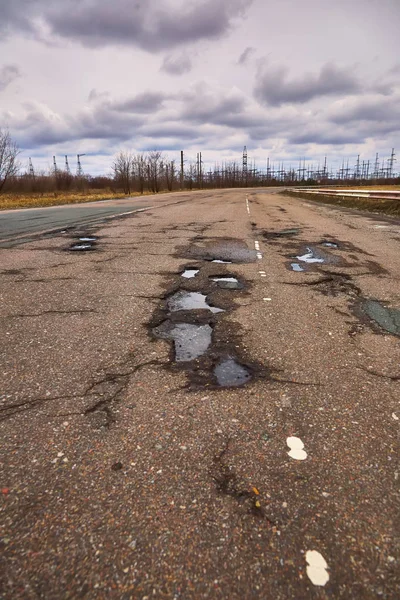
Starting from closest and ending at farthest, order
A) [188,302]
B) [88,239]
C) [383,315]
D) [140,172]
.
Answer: [383,315] < [188,302] < [88,239] < [140,172]

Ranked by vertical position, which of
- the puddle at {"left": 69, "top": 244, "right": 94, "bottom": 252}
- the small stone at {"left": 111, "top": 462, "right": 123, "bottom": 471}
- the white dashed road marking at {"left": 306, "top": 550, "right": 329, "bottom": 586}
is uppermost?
the puddle at {"left": 69, "top": 244, "right": 94, "bottom": 252}

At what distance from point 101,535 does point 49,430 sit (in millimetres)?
828

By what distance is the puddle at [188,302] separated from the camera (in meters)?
4.48

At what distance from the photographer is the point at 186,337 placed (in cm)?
366

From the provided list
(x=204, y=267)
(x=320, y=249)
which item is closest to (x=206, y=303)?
(x=204, y=267)

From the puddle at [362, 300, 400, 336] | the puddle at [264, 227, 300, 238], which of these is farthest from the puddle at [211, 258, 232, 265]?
the puddle at [264, 227, 300, 238]

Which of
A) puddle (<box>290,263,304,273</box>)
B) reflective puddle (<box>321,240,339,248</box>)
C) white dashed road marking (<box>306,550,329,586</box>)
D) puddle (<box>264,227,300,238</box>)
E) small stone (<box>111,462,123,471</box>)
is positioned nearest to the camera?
white dashed road marking (<box>306,550,329,586</box>)

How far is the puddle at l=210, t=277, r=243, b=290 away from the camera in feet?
17.5

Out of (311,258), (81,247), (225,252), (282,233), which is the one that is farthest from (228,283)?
(282,233)

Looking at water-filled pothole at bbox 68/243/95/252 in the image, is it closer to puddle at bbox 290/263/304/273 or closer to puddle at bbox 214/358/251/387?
puddle at bbox 290/263/304/273

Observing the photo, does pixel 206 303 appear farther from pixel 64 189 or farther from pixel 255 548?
pixel 64 189

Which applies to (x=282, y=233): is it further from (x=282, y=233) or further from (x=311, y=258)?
(x=311, y=258)

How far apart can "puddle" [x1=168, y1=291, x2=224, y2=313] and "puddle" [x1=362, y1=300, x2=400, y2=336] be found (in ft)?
5.60

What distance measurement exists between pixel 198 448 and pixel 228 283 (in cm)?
361
